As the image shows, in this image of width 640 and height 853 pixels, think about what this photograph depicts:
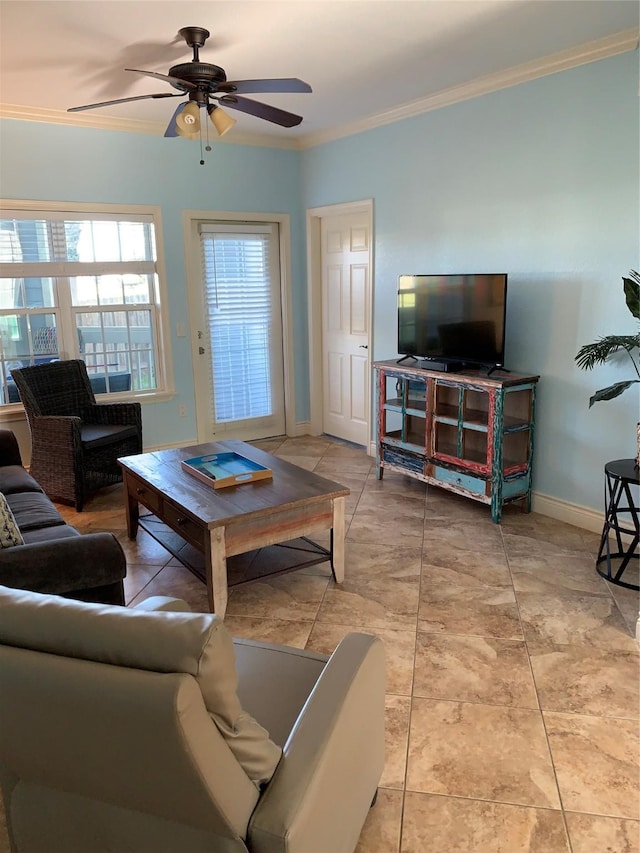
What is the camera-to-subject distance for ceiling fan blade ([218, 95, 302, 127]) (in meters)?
3.07

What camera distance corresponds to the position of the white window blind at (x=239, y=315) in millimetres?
5632

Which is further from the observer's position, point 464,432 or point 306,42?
point 464,432

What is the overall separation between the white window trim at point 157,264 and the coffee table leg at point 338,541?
2.76 meters

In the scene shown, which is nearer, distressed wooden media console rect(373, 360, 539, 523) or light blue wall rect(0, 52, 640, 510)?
light blue wall rect(0, 52, 640, 510)

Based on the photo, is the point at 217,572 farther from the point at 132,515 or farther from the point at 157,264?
the point at 157,264

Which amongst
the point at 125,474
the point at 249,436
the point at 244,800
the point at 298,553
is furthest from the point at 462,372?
the point at 244,800

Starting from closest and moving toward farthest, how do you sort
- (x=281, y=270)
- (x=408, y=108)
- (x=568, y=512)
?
(x=568, y=512), (x=408, y=108), (x=281, y=270)

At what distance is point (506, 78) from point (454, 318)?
1.45 meters

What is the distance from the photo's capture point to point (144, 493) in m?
3.40

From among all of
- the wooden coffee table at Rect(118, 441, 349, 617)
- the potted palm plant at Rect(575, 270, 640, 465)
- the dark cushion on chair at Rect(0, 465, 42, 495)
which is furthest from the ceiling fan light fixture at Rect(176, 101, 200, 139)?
the potted palm plant at Rect(575, 270, 640, 465)

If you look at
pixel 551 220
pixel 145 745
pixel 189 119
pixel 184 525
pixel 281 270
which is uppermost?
pixel 189 119

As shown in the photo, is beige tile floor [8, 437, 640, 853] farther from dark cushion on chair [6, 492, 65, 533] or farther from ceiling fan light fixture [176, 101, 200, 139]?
ceiling fan light fixture [176, 101, 200, 139]

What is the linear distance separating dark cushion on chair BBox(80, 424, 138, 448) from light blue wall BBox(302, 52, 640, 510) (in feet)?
7.98

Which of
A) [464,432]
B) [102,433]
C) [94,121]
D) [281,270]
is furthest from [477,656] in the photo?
[94,121]
